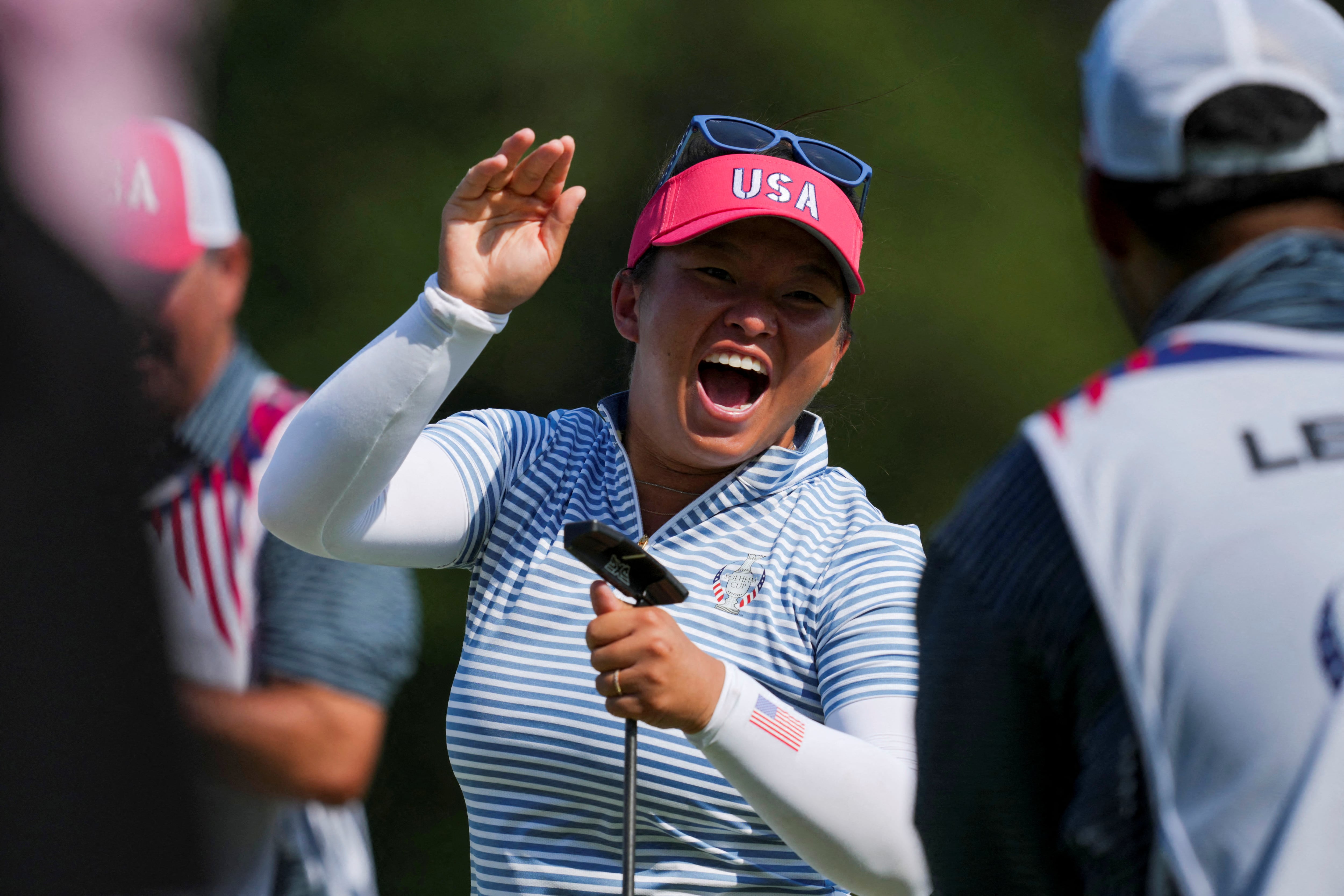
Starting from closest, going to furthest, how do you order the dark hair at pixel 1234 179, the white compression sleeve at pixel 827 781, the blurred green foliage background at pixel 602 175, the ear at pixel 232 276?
the dark hair at pixel 1234 179
the ear at pixel 232 276
the white compression sleeve at pixel 827 781
the blurred green foliage background at pixel 602 175

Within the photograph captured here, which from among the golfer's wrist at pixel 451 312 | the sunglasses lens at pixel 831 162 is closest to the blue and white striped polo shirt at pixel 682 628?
the golfer's wrist at pixel 451 312

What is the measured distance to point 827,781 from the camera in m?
1.59

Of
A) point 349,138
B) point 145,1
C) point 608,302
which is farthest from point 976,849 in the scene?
point 349,138

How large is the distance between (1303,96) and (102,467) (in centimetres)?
86

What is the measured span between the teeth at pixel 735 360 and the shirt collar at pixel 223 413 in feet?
2.77

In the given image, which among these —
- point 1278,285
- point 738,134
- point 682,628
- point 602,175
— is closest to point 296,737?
point 682,628

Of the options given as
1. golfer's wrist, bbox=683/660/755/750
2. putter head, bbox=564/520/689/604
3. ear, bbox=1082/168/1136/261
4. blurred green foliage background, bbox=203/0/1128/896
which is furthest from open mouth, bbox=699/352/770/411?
blurred green foliage background, bbox=203/0/1128/896

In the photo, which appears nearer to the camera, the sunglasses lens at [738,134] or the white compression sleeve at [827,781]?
the white compression sleeve at [827,781]

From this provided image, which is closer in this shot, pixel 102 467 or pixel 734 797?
pixel 102 467

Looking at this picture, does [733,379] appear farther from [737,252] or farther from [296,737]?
[296,737]

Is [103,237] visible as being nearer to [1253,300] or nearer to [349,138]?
[1253,300]

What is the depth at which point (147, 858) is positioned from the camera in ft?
3.25

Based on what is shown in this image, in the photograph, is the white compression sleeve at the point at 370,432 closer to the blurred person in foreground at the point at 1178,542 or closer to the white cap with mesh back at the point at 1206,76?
the blurred person in foreground at the point at 1178,542

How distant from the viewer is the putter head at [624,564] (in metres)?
1.65
